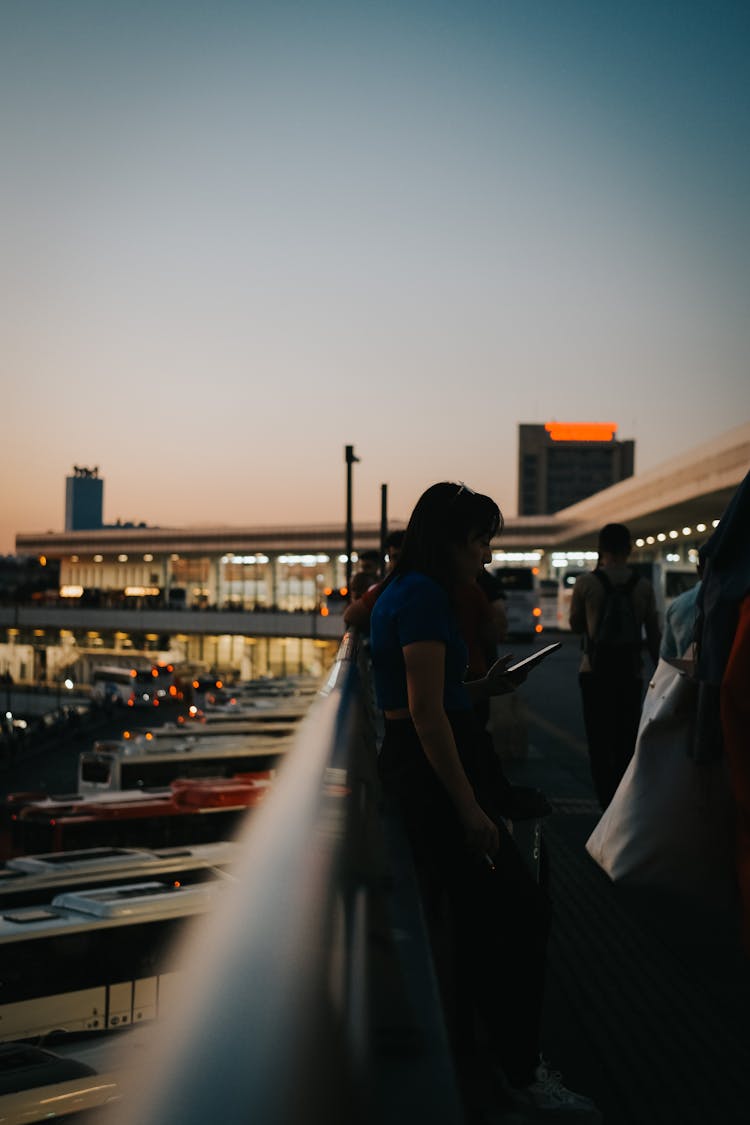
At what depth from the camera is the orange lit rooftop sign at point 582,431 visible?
563 feet

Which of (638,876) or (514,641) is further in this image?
(514,641)

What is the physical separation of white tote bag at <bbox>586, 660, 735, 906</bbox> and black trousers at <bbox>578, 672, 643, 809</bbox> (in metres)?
4.28

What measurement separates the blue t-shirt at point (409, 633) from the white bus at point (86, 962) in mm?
7814

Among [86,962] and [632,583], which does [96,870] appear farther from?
[632,583]

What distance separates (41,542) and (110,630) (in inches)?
1319

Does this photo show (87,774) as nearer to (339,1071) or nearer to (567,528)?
(339,1071)

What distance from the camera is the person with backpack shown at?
714 cm

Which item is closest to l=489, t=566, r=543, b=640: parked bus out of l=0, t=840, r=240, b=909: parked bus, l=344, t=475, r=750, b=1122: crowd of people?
l=0, t=840, r=240, b=909: parked bus

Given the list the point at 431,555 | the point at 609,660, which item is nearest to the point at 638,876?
the point at 431,555

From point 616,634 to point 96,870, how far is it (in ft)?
37.2

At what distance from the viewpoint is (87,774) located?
31.2m

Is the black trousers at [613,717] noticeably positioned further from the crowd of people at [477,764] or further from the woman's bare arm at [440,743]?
the woman's bare arm at [440,743]

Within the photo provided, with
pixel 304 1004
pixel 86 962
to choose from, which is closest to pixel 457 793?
pixel 304 1004

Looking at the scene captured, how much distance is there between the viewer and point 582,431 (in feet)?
573
